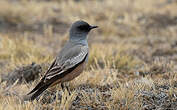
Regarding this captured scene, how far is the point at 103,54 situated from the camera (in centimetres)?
823

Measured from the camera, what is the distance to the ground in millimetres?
4504

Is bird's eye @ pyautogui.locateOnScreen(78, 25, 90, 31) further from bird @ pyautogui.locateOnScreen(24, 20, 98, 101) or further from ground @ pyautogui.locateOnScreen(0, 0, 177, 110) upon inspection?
ground @ pyautogui.locateOnScreen(0, 0, 177, 110)

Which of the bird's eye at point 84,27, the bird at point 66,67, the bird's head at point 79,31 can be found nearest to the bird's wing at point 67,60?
the bird at point 66,67

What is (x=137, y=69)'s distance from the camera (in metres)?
7.53

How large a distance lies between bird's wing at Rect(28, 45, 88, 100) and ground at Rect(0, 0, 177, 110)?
198 millimetres

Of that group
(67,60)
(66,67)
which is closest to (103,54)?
(67,60)

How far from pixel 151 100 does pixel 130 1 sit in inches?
506

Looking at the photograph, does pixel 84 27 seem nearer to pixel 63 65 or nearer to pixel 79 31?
pixel 79 31

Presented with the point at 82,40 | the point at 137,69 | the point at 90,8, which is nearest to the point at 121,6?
the point at 90,8

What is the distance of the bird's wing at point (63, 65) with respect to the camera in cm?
461

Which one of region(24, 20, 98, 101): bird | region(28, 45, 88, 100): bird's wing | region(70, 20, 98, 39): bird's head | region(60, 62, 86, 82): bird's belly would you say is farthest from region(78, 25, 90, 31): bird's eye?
region(60, 62, 86, 82): bird's belly

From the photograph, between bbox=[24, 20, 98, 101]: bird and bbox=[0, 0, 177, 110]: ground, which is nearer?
bbox=[0, 0, 177, 110]: ground

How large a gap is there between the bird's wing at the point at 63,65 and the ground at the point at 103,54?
0.20 m

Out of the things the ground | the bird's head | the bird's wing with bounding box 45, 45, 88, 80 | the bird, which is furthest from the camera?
the bird's head
